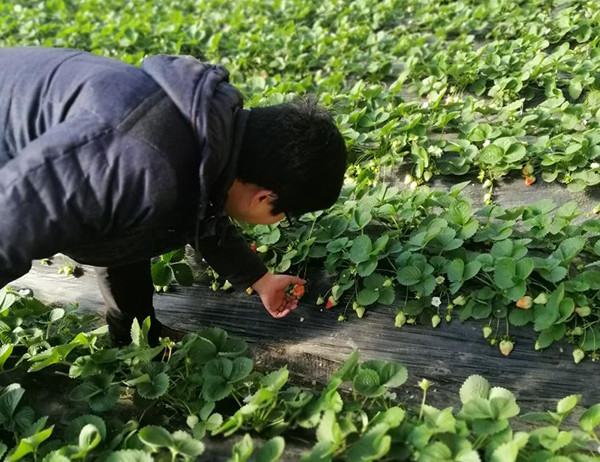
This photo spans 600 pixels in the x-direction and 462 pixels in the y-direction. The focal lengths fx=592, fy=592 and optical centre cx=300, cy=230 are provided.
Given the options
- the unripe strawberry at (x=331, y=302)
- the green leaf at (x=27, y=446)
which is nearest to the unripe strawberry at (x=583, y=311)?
the unripe strawberry at (x=331, y=302)

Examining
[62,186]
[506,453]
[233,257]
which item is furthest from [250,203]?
[506,453]

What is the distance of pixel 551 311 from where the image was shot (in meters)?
1.98

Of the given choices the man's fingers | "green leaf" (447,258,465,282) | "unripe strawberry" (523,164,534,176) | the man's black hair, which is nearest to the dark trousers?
the man's fingers

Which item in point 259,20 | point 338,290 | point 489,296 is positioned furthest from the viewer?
point 259,20

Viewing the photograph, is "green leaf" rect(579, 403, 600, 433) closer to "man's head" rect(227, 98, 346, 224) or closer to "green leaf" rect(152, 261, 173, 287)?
"man's head" rect(227, 98, 346, 224)

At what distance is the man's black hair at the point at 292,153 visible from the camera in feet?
5.23

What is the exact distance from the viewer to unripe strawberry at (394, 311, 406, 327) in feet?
7.06

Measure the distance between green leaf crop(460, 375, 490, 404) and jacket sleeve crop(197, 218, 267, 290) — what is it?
80 centimetres

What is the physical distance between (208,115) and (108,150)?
263 mm

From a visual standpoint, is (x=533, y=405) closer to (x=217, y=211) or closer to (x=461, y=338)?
(x=461, y=338)

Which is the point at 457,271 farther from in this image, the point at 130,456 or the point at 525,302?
the point at 130,456

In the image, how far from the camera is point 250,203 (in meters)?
1.71

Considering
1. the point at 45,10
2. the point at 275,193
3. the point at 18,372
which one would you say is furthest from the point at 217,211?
the point at 45,10

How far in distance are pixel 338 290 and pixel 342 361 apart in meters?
0.27
